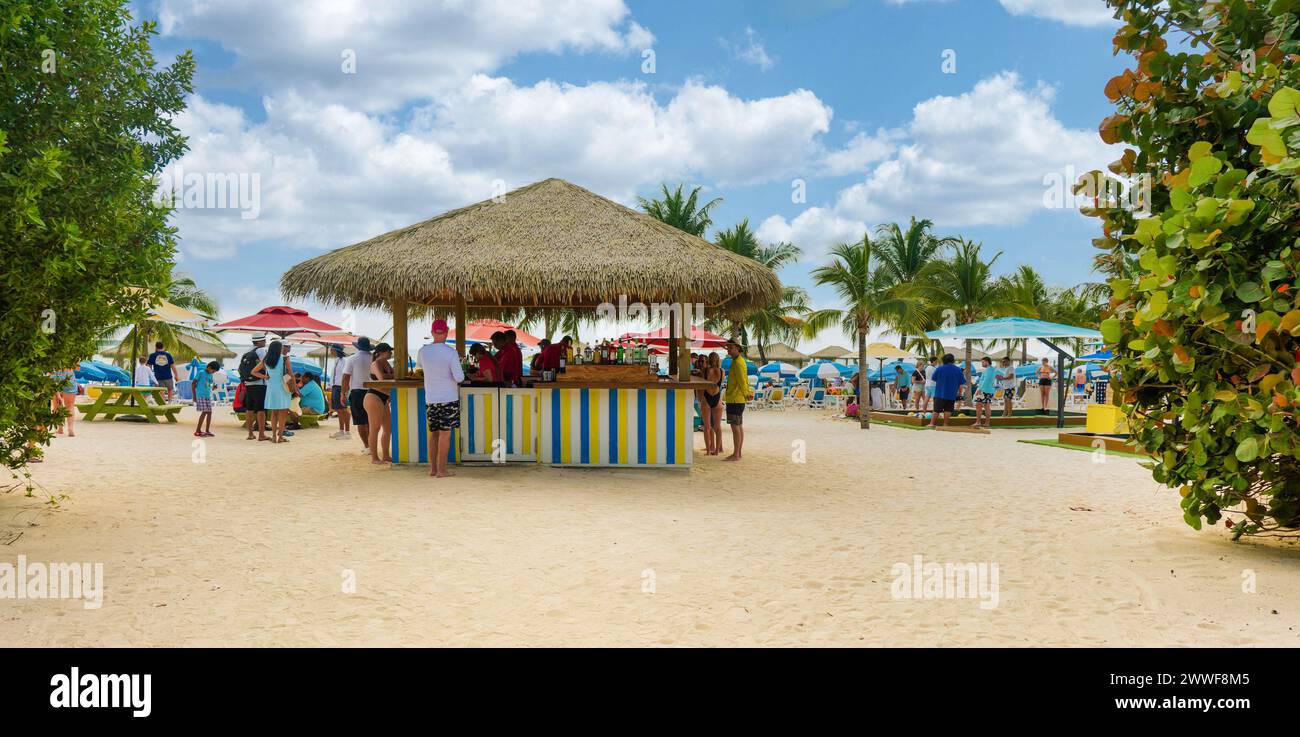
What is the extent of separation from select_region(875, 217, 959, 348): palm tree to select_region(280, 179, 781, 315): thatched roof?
25.2 metres

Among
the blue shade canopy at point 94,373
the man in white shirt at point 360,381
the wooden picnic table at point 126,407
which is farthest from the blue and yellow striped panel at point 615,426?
the blue shade canopy at point 94,373

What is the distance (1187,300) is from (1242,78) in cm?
163

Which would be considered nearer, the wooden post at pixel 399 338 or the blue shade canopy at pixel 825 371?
the wooden post at pixel 399 338

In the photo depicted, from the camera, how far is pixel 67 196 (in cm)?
619

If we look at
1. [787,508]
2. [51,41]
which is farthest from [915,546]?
[51,41]

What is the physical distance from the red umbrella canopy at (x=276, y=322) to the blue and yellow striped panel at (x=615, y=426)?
29.1ft

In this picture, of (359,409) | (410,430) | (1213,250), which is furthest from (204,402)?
(1213,250)

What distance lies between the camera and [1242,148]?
6145mm

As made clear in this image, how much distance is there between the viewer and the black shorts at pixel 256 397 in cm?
1438

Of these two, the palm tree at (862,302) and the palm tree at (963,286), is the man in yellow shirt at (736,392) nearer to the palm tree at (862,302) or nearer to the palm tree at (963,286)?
the palm tree at (862,302)

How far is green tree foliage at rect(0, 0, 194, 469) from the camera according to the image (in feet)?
19.3

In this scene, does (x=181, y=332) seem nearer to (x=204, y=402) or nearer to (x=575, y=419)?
(x=204, y=402)

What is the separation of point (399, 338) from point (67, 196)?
5.10 m

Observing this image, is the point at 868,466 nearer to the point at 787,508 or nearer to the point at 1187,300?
the point at 787,508
